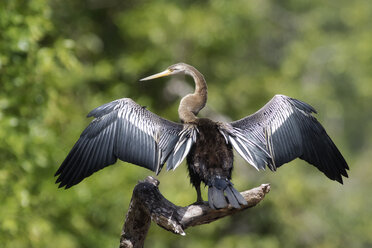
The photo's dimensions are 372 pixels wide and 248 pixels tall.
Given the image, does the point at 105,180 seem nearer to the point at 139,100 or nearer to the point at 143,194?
the point at 139,100

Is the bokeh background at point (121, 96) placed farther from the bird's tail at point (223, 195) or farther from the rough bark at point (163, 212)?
the bird's tail at point (223, 195)

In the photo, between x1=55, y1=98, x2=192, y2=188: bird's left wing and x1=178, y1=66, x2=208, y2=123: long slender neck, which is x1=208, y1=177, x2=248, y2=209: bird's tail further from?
x1=178, y1=66, x2=208, y2=123: long slender neck

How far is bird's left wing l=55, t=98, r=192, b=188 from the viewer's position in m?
4.82

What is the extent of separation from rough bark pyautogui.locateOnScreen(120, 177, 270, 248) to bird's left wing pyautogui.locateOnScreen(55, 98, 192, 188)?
220mm

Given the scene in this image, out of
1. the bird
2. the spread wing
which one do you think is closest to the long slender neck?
the bird

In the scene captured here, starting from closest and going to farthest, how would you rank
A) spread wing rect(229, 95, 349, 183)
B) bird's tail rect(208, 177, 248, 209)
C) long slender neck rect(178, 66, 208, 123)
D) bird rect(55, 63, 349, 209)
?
bird's tail rect(208, 177, 248, 209) < bird rect(55, 63, 349, 209) < spread wing rect(229, 95, 349, 183) < long slender neck rect(178, 66, 208, 123)

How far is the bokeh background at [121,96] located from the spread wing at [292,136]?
2.25 meters

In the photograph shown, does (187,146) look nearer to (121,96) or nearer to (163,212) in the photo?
(163,212)

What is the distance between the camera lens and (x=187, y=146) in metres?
4.70

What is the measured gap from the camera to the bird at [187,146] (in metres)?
4.81

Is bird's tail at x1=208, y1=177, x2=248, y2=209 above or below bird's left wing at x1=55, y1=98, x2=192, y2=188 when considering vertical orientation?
below

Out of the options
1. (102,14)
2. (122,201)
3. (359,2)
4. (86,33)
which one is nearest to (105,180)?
(122,201)

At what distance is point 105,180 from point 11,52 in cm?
289

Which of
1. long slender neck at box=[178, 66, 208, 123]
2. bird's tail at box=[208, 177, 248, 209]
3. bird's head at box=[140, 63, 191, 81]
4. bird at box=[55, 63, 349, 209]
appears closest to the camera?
bird's tail at box=[208, 177, 248, 209]
